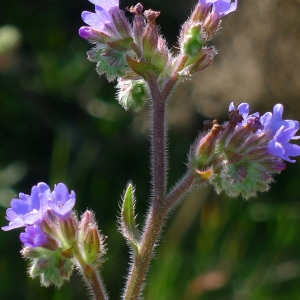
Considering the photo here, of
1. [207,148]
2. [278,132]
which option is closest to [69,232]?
[207,148]

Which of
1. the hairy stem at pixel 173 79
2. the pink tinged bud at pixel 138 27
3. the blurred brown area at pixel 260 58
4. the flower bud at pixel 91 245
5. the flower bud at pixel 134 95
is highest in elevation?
the pink tinged bud at pixel 138 27

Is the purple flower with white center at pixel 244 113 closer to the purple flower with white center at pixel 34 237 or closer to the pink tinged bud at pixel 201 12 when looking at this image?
the pink tinged bud at pixel 201 12

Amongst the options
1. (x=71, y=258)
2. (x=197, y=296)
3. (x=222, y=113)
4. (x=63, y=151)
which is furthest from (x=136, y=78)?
(x=222, y=113)

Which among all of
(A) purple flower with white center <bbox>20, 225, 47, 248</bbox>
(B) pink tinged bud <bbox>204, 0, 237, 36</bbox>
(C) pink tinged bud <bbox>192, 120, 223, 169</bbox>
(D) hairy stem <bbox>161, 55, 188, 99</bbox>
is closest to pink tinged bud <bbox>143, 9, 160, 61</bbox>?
(D) hairy stem <bbox>161, 55, 188, 99</bbox>

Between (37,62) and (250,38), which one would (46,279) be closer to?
(37,62)

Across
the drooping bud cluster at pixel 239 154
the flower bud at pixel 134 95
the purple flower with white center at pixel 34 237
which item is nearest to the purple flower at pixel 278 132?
the drooping bud cluster at pixel 239 154

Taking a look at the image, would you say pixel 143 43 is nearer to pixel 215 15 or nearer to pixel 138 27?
pixel 138 27
